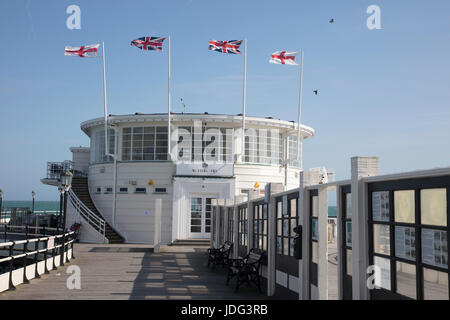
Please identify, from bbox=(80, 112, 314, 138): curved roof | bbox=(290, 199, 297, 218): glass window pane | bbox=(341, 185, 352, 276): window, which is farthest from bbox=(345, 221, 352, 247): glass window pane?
bbox=(80, 112, 314, 138): curved roof

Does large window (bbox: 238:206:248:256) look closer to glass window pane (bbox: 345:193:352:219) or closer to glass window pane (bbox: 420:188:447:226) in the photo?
glass window pane (bbox: 345:193:352:219)

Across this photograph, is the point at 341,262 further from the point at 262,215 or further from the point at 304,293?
the point at 262,215

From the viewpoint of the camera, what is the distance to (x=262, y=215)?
11727 millimetres

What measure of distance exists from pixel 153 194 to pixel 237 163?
4734mm

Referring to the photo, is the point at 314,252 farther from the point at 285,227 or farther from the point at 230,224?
the point at 230,224

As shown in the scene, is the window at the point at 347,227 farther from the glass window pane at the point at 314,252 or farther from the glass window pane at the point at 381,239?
the glass window pane at the point at 314,252

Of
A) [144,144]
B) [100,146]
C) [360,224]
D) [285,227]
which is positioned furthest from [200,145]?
[360,224]

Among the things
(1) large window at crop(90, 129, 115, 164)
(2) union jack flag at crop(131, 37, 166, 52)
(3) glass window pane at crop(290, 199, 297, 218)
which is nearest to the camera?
(3) glass window pane at crop(290, 199, 297, 218)

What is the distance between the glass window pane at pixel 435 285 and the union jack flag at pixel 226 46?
803 inches

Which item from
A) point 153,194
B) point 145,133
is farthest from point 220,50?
point 153,194

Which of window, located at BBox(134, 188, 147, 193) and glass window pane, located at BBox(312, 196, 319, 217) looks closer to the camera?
glass window pane, located at BBox(312, 196, 319, 217)

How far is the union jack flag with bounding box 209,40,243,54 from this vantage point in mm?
23781

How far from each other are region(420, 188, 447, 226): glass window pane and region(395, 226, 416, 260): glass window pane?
11.1 inches

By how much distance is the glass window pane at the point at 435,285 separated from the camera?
4242 millimetres
